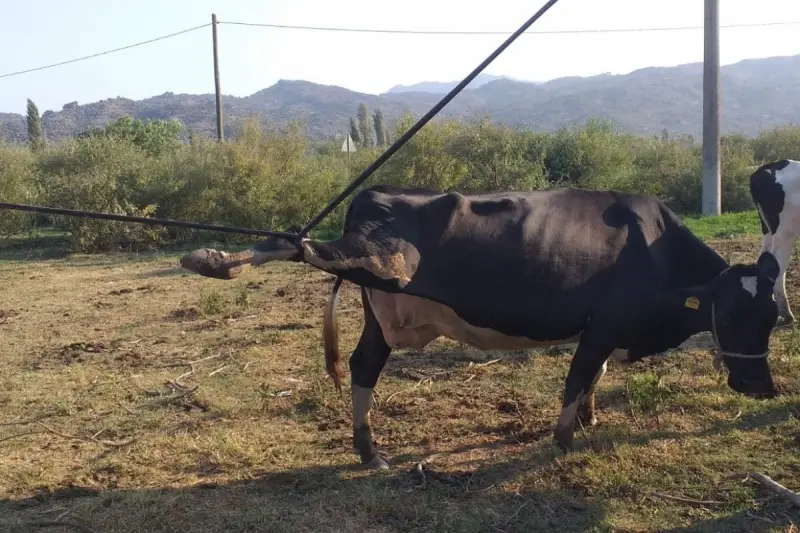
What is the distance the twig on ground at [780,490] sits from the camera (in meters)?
3.76

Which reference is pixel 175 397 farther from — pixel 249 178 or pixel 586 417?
pixel 249 178

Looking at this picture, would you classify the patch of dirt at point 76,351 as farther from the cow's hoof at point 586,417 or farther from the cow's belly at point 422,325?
the cow's hoof at point 586,417

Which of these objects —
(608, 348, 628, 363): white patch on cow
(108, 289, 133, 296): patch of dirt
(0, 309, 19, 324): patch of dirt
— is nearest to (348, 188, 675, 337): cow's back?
(608, 348, 628, 363): white patch on cow

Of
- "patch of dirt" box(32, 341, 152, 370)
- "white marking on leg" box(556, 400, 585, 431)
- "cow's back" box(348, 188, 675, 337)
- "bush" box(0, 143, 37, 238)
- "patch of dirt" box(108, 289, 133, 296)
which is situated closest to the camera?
"cow's back" box(348, 188, 675, 337)

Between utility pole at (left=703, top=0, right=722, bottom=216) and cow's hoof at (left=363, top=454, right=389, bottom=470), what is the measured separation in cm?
1401

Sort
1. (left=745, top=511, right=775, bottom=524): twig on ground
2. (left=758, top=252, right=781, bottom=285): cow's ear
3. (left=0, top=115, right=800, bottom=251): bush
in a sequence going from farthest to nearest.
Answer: (left=0, top=115, right=800, bottom=251): bush, (left=758, top=252, right=781, bottom=285): cow's ear, (left=745, top=511, right=775, bottom=524): twig on ground

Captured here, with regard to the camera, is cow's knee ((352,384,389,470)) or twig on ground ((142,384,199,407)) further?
twig on ground ((142,384,199,407))

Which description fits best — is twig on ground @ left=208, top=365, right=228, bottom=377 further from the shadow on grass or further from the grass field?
the shadow on grass

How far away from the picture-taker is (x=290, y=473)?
4.59 m

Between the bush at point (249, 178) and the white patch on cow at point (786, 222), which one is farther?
the bush at point (249, 178)

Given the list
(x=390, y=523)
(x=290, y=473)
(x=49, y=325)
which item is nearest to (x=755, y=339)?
(x=390, y=523)

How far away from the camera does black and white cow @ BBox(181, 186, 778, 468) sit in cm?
414

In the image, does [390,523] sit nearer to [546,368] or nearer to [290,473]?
[290,473]

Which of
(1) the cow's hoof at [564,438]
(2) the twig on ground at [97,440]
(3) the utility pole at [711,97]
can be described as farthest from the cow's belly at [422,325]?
(3) the utility pole at [711,97]
